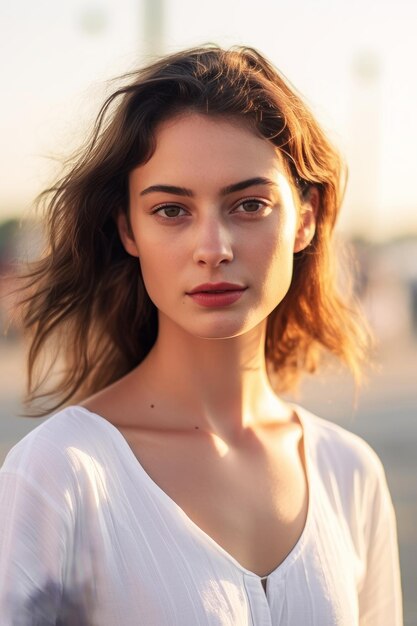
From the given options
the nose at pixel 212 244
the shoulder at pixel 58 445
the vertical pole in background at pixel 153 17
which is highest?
the vertical pole in background at pixel 153 17

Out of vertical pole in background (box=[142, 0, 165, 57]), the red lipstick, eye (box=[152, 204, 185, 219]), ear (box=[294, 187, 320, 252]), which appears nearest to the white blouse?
the red lipstick

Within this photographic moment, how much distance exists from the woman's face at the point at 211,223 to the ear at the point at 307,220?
0.20 m

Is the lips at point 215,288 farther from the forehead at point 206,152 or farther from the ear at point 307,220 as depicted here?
the ear at point 307,220

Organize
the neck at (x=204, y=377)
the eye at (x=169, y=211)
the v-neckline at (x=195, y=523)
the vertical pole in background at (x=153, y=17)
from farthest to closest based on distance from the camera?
the vertical pole in background at (x=153, y=17) → the neck at (x=204, y=377) → the eye at (x=169, y=211) → the v-neckline at (x=195, y=523)

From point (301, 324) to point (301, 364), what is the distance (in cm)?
14

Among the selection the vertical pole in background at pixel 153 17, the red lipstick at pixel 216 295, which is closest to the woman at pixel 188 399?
the red lipstick at pixel 216 295

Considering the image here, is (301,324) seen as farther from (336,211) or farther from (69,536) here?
(69,536)

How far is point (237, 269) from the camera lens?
241 centimetres

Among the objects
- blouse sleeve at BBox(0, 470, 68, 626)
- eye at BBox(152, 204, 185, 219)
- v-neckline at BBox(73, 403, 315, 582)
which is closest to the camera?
blouse sleeve at BBox(0, 470, 68, 626)

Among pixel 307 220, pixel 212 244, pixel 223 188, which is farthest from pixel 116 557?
pixel 307 220

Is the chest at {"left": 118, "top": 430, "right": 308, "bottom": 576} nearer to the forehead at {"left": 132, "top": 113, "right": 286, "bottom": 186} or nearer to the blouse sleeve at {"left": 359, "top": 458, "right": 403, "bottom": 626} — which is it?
the blouse sleeve at {"left": 359, "top": 458, "right": 403, "bottom": 626}

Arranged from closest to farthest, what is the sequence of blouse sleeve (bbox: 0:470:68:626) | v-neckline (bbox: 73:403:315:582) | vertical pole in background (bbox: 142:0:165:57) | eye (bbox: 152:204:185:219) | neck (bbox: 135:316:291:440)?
blouse sleeve (bbox: 0:470:68:626) → v-neckline (bbox: 73:403:315:582) → eye (bbox: 152:204:185:219) → neck (bbox: 135:316:291:440) → vertical pole in background (bbox: 142:0:165:57)

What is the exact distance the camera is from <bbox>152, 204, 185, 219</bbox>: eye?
243 centimetres

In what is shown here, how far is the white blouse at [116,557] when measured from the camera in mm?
2141
